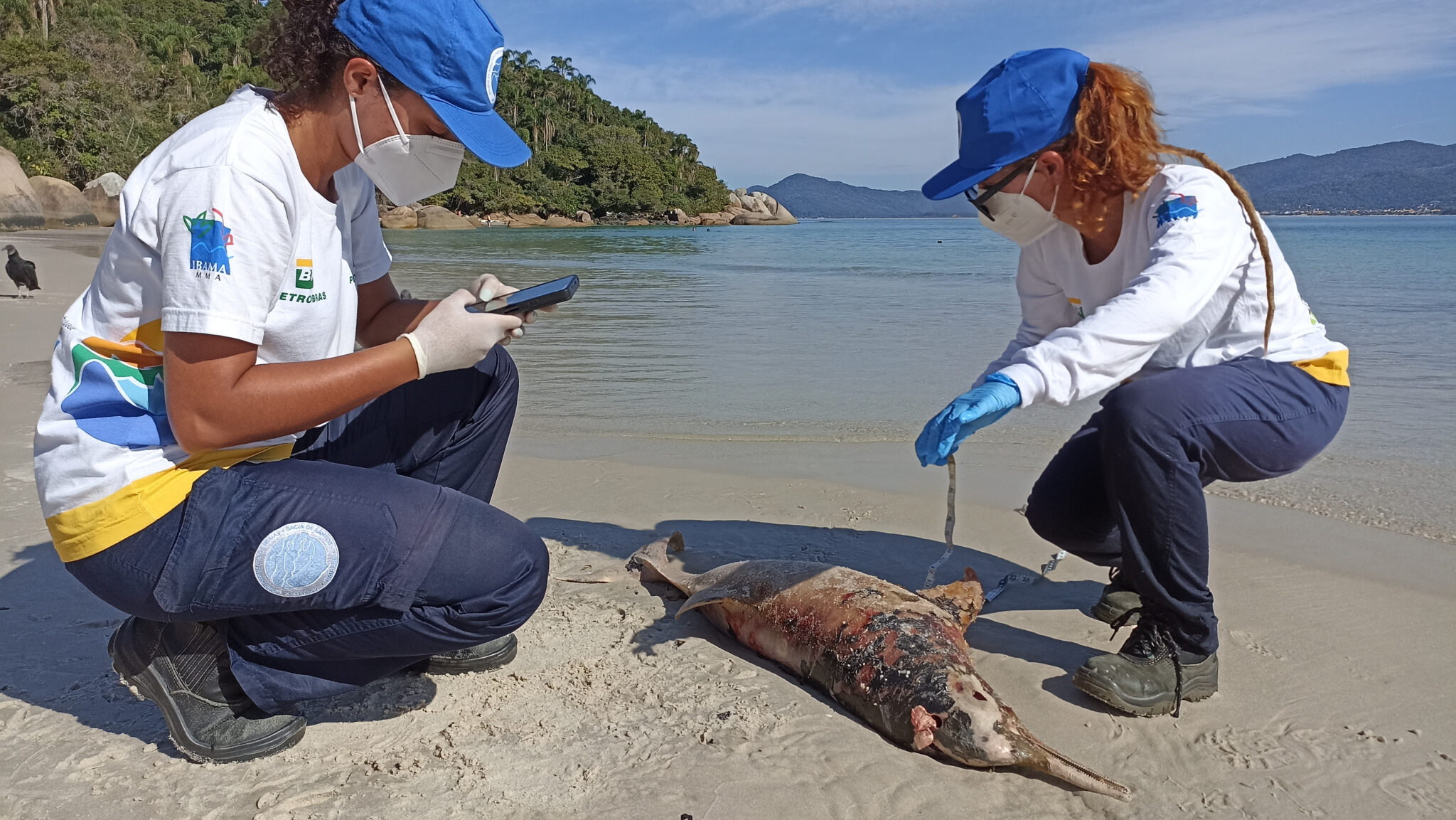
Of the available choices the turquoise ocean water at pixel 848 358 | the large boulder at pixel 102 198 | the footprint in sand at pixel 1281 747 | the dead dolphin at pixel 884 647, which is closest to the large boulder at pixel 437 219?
the large boulder at pixel 102 198

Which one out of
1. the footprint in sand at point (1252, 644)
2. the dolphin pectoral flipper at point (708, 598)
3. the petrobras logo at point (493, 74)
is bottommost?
the footprint in sand at point (1252, 644)

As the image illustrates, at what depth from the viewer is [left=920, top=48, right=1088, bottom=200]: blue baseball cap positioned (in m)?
2.79

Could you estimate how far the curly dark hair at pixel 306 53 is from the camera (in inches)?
86.3

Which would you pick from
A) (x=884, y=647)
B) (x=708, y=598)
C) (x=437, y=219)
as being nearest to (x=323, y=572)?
(x=708, y=598)

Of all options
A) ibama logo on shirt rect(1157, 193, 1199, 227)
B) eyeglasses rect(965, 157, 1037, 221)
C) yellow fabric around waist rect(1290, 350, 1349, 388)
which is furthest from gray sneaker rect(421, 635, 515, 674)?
yellow fabric around waist rect(1290, 350, 1349, 388)

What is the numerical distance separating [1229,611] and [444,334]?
116 inches

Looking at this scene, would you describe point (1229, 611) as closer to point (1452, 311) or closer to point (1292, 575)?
point (1292, 575)

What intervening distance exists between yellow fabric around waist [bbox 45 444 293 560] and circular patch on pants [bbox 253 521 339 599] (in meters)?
0.22

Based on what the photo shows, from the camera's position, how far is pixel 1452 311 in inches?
531

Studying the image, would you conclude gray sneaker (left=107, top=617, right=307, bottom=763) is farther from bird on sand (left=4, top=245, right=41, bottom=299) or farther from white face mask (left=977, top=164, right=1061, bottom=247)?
bird on sand (left=4, top=245, right=41, bottom=299)

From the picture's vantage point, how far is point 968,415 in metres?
2.43

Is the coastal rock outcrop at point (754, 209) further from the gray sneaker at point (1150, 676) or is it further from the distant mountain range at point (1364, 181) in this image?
the gray sneaker at point (1150, 676)

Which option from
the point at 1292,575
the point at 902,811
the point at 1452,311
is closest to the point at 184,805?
the point at 902,811

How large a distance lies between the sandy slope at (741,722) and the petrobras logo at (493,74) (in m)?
1.70
